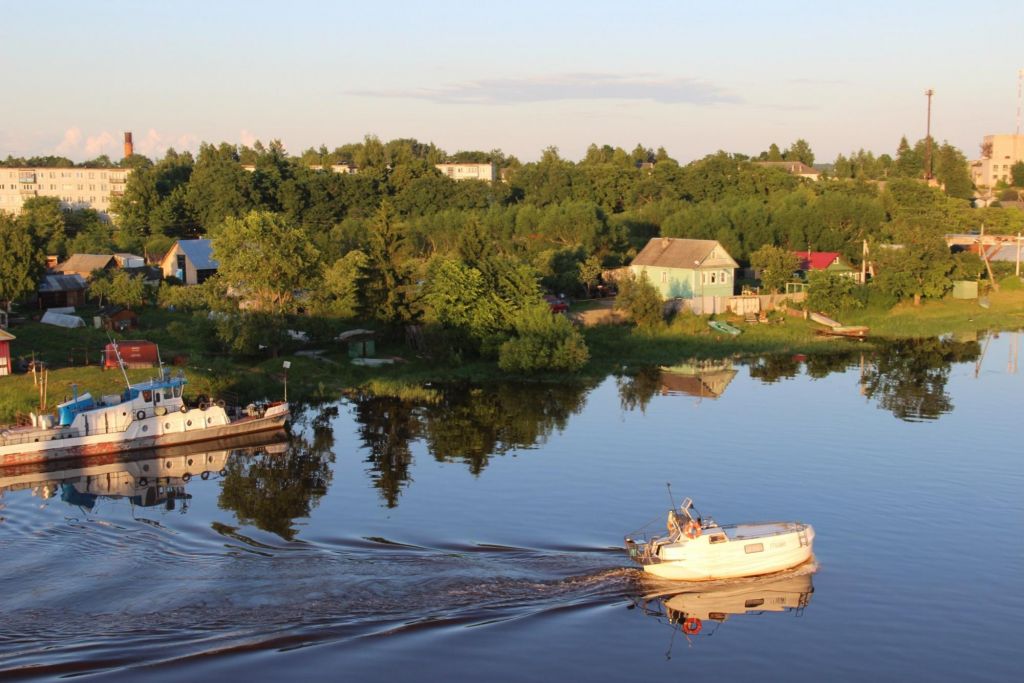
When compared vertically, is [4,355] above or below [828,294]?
below

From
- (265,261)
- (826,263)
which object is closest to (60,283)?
(265,261)

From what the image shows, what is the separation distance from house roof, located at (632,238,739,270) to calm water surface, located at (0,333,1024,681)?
82.6ft

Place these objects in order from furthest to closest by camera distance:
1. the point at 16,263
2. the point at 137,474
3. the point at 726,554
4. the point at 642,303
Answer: the point at 642,303, the point at 16,263, the point at 137,474, the point at 726,554

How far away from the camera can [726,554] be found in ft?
86.0

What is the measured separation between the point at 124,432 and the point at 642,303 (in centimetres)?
3153

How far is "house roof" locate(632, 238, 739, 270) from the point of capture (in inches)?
2731

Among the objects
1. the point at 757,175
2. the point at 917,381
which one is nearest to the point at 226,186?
the point at 757,175

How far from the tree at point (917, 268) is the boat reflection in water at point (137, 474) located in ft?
148

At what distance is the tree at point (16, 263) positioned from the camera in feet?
198

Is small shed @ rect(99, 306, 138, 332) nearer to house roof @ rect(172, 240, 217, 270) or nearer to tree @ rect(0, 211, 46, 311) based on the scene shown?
tree @ rect(0, 211, 46, 311)

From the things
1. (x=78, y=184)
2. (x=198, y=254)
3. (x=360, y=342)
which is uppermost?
(x=78, y=184)

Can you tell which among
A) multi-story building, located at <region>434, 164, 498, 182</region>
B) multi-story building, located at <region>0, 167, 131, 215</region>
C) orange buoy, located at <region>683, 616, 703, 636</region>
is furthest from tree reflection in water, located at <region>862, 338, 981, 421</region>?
multi-story building, located at <region>0, 167, 131, 215</region>

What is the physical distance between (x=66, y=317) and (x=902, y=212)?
6481 cm

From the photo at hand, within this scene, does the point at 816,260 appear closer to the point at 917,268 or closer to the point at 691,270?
the point at 917,268
